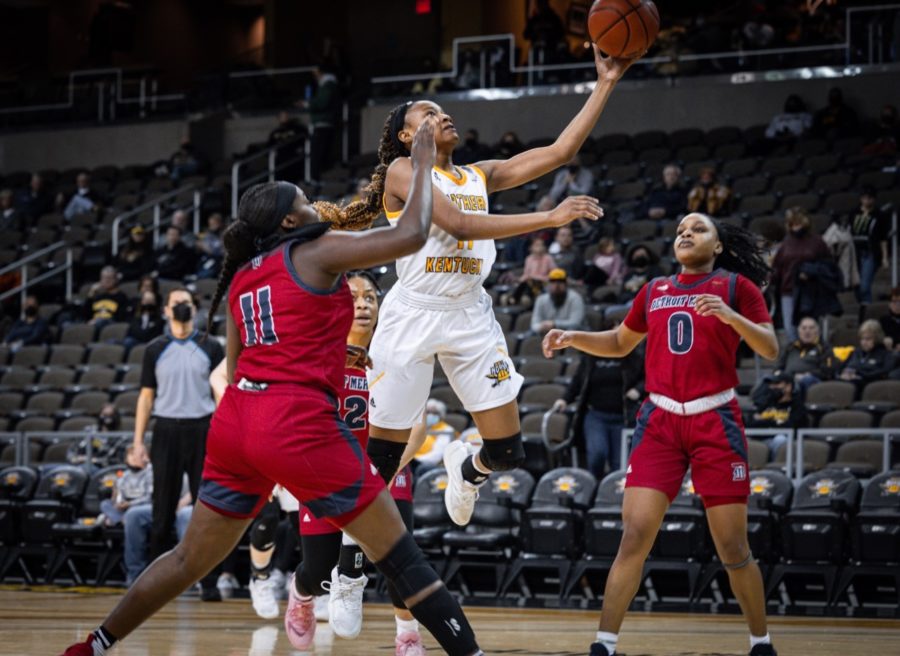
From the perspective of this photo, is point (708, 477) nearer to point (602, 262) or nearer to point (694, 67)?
point (602, 262)

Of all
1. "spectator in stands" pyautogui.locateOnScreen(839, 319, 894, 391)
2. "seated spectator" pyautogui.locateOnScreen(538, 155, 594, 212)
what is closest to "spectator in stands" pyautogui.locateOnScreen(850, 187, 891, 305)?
"spectator in stands" pyautogui.locateOnScreen(839, 319, 894, 391)

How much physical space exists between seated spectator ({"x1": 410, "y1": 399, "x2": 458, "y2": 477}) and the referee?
2.22 meters

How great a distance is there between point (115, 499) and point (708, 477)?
23.4ft

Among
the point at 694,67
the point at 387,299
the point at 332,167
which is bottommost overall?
the point at 387,299

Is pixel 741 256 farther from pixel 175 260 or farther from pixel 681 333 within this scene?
pixel 175 260

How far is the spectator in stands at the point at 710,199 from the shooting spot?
1483 centimetres

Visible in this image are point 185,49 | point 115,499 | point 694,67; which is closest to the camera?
point 115,499

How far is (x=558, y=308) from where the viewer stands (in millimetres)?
13188

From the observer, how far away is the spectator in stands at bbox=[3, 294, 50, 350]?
660 inches

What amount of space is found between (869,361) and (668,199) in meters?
4.70

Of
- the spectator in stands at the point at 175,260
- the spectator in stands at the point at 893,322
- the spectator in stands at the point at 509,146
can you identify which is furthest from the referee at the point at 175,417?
the spectator in stands at the point at 509,146

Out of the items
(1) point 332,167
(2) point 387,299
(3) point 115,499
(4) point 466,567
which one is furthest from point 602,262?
(2) point 387,299

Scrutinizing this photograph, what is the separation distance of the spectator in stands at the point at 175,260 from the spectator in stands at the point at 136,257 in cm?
21

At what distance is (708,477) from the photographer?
223 inches
